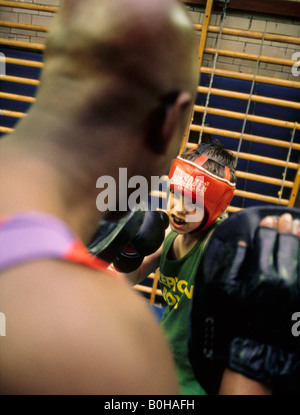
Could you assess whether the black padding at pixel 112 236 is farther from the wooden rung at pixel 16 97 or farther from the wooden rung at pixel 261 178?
the wooden rung at pixel 16 97

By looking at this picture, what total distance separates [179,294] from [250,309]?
966 mm

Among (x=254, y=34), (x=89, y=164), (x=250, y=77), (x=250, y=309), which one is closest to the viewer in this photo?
(x=89, y=164)

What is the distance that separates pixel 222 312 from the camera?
791 millimetres

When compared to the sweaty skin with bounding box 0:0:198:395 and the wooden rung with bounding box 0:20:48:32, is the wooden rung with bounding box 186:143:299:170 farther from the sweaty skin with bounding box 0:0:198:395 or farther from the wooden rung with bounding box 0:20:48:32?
the sweaty skin with bounding box 0:0:198:395

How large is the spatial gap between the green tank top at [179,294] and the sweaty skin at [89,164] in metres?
1.08

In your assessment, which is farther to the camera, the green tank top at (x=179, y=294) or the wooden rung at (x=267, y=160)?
the wooden rung at (x=267, y=160)

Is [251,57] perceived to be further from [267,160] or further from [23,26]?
[23,26]

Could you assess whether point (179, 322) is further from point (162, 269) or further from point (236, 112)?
point (236, 112)

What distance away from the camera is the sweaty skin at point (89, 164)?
37 cm

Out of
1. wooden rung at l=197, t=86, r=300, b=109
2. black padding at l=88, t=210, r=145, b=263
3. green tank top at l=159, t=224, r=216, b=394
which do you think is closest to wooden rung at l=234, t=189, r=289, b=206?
wooden rung at l=197, t=86, r=300, b=109

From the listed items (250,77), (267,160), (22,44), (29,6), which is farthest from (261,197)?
(29,6)

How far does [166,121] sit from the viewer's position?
0.61 m

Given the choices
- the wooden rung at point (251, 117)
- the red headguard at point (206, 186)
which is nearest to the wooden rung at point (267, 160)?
the wooden rung at point (251, 117)

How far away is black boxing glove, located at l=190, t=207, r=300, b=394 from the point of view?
748 millimetres
